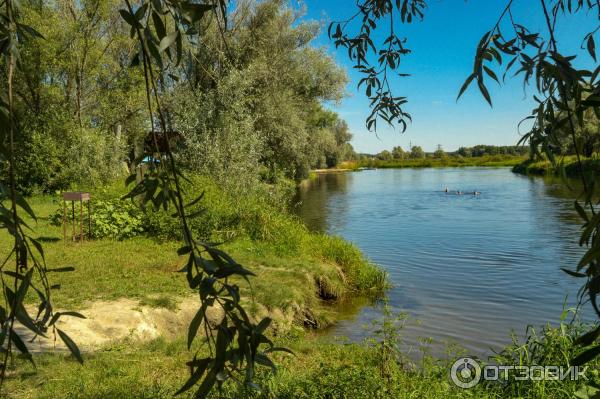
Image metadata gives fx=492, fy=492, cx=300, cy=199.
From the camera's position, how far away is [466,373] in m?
5.47

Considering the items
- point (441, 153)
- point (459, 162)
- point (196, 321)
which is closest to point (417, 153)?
point (441, 153)

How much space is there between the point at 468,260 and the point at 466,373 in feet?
36.0

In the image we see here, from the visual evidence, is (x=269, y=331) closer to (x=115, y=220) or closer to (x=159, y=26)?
(x=159, y=26)

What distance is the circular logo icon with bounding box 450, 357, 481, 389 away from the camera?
528cm

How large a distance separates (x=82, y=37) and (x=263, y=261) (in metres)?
20.2

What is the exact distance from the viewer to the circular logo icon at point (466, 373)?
17.3 ft

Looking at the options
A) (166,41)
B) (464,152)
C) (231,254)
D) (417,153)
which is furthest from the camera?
(417,153)

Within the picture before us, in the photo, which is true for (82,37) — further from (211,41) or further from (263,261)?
(263,261)

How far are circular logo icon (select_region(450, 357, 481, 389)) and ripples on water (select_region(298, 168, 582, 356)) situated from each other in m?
2.38

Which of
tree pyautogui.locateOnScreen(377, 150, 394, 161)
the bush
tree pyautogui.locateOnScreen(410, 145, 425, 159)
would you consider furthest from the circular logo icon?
tree pyautogui.locateOnScreen(377, 150, 394, 161)

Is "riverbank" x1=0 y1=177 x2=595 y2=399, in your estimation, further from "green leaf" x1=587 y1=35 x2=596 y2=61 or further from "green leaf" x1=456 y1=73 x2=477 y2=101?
"green leaf" x1=587 y1=35 x2=596 y2=61

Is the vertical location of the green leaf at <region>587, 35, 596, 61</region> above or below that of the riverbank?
above

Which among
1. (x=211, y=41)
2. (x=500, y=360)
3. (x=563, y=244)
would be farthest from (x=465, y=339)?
(x=211, y=41)

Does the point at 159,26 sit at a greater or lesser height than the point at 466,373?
greater
